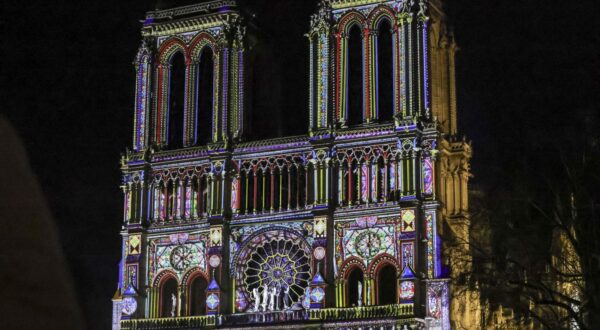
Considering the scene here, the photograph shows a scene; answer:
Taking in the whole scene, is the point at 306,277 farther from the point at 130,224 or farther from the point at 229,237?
the point at 130,224

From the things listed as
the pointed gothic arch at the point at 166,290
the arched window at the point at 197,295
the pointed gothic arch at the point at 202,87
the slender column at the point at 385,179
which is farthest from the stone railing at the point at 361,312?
the pointed gothic arch at the point at 202,87

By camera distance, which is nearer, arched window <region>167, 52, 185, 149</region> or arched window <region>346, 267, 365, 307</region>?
arched window <region>346, 267, 365, 307</region>

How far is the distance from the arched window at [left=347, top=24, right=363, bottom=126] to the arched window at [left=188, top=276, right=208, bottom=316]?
7662mm

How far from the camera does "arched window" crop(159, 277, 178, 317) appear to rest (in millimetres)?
36469

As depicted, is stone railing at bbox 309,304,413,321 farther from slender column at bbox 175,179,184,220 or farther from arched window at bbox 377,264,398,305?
slender column at bbox 175,179,184,220

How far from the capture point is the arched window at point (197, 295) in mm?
36594

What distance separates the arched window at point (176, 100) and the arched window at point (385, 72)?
7.63 meters

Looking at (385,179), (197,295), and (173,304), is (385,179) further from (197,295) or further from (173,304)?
(173,304)

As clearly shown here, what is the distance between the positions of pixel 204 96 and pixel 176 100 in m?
1.19

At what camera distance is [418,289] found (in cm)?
3183

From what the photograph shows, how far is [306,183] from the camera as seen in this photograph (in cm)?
3488

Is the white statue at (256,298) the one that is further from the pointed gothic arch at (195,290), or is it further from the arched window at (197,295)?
the arched window at (197,295)

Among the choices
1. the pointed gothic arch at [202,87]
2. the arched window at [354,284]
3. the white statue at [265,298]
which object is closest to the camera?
the arched window at [354,284]

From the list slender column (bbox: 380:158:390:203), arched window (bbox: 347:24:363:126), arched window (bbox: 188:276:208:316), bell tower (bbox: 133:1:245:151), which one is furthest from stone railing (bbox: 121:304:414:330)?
arched window (bbox: 347:24:363:126)
